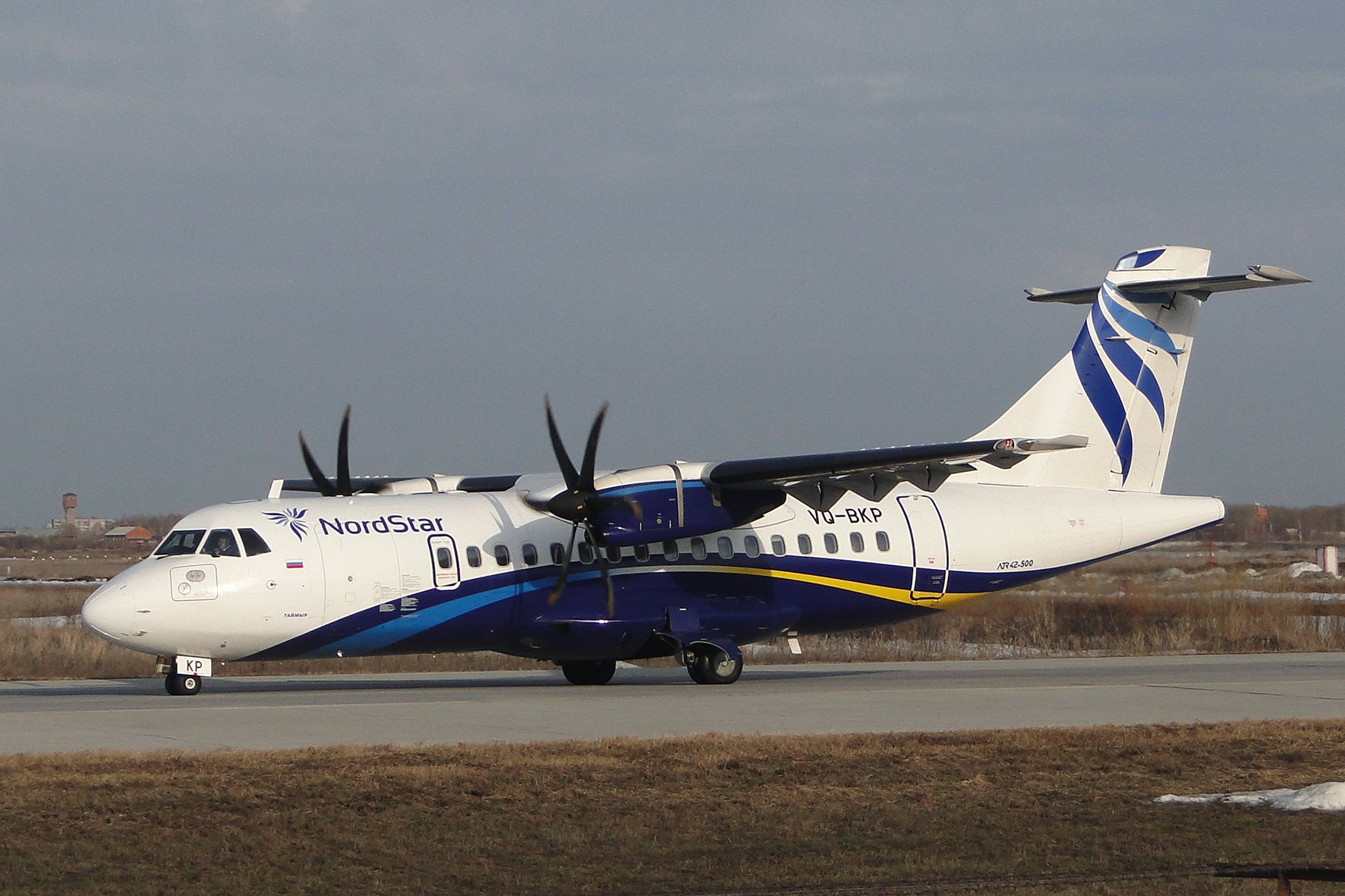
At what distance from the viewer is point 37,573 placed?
7994 centimetres

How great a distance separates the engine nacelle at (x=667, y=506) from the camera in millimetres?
21016

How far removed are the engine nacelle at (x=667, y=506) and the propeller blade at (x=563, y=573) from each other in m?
0.55

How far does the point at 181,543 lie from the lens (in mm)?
20078

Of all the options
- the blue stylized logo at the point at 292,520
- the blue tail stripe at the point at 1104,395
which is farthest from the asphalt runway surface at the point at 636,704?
the blue tail stripe at the point at 1104,395

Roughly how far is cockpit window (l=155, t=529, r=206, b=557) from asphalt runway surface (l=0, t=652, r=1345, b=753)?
1.88 metres

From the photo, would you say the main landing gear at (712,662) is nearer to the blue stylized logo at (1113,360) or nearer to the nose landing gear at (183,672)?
the nose landing gear at (183,672)

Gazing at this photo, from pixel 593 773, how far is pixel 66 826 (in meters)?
4.22

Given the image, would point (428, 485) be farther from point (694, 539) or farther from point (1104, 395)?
point (1104, 395)

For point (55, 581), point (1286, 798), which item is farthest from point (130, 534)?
point (1286, 798)

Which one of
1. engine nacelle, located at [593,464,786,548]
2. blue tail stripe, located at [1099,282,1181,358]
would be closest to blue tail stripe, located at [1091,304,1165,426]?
blue tail stripe, located at [1099,282,1181,358]

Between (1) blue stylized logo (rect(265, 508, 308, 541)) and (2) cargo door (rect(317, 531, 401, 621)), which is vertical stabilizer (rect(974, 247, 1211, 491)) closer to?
(2) cargo door (rect(317, 531, 401, 621))

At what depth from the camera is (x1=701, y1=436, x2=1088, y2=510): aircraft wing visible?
20.8m

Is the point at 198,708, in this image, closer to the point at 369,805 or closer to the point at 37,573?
the point at 369,805

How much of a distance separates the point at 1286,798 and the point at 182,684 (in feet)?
46.2
